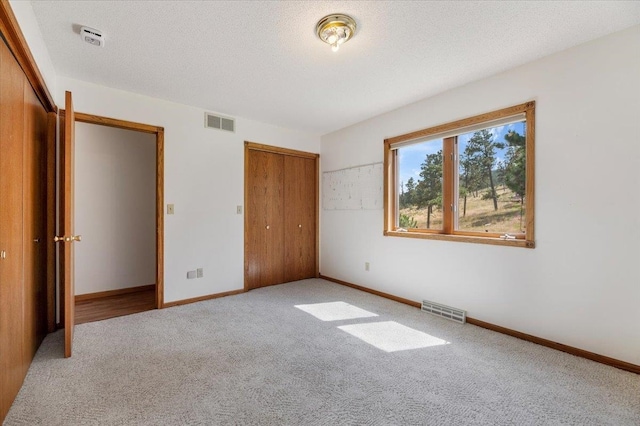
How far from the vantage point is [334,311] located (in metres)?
3.21

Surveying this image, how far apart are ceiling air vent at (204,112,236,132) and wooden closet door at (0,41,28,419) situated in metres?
1.90

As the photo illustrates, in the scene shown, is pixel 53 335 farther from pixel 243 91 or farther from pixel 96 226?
pixel 243 91

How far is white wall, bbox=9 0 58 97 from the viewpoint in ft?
5.38

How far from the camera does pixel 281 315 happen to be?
307 cm

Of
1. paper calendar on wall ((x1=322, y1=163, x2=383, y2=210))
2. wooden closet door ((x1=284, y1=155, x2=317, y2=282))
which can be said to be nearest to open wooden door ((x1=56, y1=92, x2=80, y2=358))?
wooden closet door ((x1=284, y1=155, x2=317, y2=282))

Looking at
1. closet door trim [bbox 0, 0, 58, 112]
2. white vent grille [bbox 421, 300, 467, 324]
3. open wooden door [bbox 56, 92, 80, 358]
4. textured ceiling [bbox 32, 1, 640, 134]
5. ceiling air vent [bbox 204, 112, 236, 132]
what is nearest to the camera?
closet door trim [bbox 0, 0, 58, 112]

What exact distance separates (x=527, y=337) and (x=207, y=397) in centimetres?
258

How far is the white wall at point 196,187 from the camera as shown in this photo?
10.5 feet

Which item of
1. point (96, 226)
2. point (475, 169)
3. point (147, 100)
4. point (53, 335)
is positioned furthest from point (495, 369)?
point (96, 226)

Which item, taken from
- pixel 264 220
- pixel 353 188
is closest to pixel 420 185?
pixel 353 188

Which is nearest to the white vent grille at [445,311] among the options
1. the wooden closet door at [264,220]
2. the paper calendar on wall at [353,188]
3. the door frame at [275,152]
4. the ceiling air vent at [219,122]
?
the paper calendar on wall at [353,188]

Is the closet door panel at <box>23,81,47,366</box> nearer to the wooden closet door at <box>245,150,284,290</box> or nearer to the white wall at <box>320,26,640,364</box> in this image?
the wooden closet door at <box>245,150,284,290</box>

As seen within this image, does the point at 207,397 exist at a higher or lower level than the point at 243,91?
lower

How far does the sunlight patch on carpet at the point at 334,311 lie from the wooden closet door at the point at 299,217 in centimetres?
126
